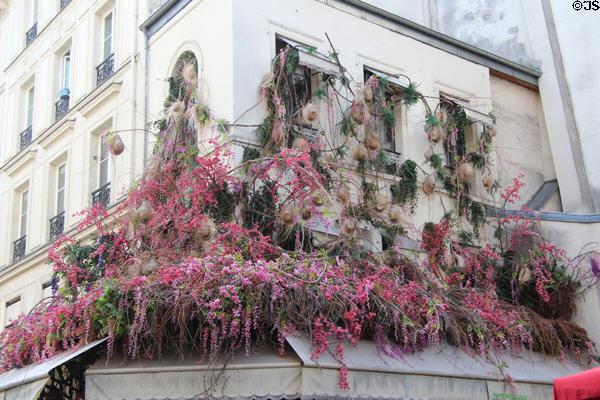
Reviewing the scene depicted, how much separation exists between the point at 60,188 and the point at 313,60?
6497mm

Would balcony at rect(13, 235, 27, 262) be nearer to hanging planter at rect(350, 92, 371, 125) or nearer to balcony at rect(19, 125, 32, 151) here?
balcony at rect(19, 125, 32, 151)

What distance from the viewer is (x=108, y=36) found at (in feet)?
48.6

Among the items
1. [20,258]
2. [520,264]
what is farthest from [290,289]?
[20,258]

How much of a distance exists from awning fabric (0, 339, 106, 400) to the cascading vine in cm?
21

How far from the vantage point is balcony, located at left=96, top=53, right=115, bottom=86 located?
1400cm

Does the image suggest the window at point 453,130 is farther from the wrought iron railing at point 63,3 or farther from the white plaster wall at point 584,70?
the wrought iron railing at point 63,3

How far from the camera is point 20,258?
50.7 feet

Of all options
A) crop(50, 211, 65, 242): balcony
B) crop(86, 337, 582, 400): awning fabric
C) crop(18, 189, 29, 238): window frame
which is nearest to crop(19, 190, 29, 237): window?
crop(18, 189, 29, 238): window frame

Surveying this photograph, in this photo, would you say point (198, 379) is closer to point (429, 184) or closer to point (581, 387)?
point (581, 387)

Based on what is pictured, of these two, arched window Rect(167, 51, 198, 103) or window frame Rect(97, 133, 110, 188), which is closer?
arched window Rect(167, 51, 198, 103)

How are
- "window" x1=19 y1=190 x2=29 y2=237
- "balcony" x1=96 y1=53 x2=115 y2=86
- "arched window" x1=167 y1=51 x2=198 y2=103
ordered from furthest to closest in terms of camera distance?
1. "window" x1=19 y1=190 x2=29 y2=237
2. "balcony" x1=96 y1=53 x2=115 y2=86
3. "arched window" x1=167 y1=51 x2=198 y2=103

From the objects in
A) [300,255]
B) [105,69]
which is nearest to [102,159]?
[105,69]

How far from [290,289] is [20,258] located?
346 inches

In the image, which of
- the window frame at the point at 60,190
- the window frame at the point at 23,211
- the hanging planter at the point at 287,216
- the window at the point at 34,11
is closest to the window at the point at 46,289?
the window frame at the point at 60,190
